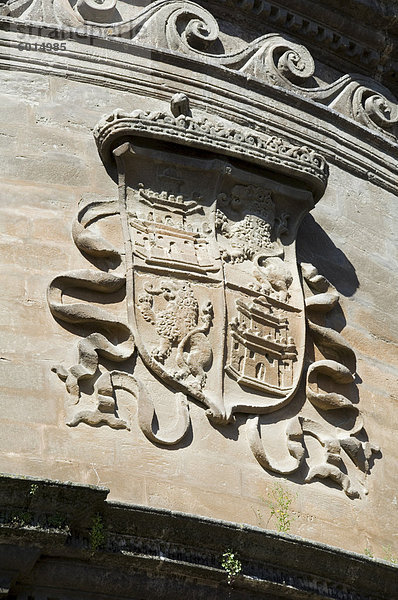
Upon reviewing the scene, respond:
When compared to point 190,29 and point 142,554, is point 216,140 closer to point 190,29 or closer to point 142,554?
point 190,29

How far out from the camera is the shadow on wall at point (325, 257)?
10.1m

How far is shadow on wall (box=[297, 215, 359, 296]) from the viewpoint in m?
10.1

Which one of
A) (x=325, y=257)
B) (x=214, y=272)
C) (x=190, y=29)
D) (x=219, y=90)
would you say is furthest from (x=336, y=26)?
(x=214, y=272)

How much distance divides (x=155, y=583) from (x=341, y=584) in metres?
1.13

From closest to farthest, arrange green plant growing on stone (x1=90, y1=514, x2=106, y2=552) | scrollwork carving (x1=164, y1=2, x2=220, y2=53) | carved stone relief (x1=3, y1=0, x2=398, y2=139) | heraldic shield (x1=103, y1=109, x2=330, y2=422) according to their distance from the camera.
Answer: green plant growing on stone (x1=90, y1=514, x2=106, y2=552), heraldic shield (x1=103, y1=109, x2=330, y2=422), carved stone relief (x1=3, y1=0, x2=398, y2=139), scrollwork carving (x1=164, y1=2, x2=220, y2=53)

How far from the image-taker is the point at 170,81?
34.2 ft

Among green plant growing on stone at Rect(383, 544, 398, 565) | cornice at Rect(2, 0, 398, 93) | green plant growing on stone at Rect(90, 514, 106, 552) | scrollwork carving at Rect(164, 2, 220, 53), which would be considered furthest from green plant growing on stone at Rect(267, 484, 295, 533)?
cornice at Rect(2, 0, 398, 93)

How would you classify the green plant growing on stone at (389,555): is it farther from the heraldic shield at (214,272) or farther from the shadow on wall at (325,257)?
the shadow on wall at (325,257)

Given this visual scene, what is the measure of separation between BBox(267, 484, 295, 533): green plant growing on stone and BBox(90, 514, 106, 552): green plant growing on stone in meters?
1.22

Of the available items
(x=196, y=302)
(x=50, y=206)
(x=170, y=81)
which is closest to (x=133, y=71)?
(x=170, y=81)

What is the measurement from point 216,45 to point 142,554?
4692 mm

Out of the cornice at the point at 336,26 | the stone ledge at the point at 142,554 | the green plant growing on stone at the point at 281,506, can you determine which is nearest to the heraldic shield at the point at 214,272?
the green plant growing on stone at the point at 281,506

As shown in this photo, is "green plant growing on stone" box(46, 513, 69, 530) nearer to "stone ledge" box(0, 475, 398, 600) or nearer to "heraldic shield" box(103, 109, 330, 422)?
"stone ledge" box(0, 475, 398, 600)

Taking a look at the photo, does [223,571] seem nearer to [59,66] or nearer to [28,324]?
[28,324]
